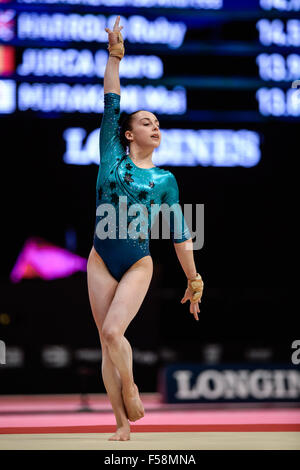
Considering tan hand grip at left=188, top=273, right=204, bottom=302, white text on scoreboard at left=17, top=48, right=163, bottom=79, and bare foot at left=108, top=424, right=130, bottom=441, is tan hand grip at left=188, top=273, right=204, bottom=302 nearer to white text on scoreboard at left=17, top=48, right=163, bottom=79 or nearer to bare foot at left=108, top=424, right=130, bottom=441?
bare foot at left=108, top=424, right=130, bottom=441

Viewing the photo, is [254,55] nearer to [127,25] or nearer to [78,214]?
[127,25]

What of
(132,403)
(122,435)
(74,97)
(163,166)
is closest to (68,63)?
(74,97)

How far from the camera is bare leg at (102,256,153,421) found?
3621mm

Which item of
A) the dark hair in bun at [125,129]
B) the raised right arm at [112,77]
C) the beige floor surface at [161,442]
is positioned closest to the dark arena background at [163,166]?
the beige floor surface at [161,442]

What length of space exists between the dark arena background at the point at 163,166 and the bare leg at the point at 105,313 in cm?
331

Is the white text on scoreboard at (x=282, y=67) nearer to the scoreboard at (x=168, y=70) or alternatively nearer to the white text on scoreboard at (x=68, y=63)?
the scoreboard at (x=168, y=70)

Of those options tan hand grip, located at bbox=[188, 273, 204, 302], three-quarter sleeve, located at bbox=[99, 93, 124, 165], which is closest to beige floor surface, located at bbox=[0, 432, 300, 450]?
tan hand grip, located at bbox=[188, 273, 204, 302]

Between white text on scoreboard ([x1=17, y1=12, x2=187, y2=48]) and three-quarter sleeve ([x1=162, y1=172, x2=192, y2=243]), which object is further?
white text on scoreboard ([x1=17, y1=12, x2=187, y2=48])

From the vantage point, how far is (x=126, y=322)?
3664mm

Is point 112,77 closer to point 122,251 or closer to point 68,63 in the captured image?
point 122,251

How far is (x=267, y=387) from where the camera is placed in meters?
8.27

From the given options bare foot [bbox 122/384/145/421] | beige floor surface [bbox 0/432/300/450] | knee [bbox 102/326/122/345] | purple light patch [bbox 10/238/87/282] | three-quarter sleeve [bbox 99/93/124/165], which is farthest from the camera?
purple light patch [bbox 10/238/87/282]

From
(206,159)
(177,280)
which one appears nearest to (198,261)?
(177,280)

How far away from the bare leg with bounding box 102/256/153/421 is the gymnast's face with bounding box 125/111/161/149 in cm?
61
